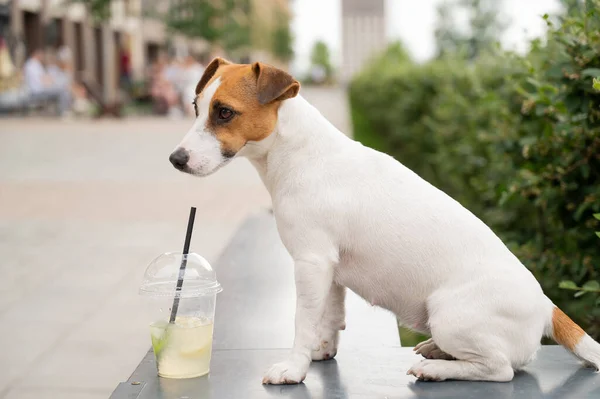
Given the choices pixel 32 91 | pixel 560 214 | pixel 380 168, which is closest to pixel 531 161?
pixel 560 214

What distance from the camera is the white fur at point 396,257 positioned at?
8.11 ft

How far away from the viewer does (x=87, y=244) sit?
7.07 m

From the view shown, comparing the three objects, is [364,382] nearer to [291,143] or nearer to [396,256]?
[396,256]

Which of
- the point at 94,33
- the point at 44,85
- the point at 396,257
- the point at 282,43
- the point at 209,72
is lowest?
the point at 282,43

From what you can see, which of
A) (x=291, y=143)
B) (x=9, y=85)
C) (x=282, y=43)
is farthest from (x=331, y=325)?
(x=282, y=43)

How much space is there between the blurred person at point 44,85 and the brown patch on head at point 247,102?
20.8 m

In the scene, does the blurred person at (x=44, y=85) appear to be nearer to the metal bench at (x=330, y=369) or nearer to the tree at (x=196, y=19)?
the tree at (x=196, y=19)

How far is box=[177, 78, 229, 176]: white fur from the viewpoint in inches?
98.9

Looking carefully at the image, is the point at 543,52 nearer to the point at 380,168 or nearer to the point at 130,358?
the point at 380,168

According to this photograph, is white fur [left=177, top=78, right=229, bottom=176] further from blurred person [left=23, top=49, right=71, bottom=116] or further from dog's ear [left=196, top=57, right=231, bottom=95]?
blurred person [left=23, top=49, right=71, bottom=116]

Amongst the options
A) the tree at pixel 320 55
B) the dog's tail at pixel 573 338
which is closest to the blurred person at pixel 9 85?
the dog's tail at pixel 573 338

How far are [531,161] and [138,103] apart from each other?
25753 millimetres

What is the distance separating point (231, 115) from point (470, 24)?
24297 millimetres

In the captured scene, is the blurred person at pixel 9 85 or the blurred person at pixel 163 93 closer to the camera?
the blurred person at pixel 9 85
